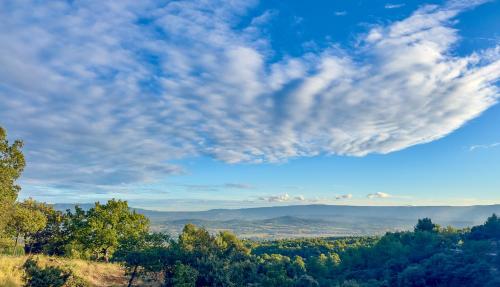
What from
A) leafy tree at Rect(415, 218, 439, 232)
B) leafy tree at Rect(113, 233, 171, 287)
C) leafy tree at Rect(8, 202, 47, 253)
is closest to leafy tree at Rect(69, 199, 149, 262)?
leafy tree at Rect(8, 202, 47, 253)

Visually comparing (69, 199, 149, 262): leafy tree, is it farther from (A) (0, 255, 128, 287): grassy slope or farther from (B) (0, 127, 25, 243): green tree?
(B) (0, 127, 25, 243): green tree

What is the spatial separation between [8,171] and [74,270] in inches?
425

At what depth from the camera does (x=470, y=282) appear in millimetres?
43938

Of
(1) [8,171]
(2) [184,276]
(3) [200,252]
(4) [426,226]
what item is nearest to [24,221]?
(1) [8,171]

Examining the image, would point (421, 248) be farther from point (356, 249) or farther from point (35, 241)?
point (35, 241)

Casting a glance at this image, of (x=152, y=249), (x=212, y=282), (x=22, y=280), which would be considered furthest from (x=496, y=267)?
(x=22, y=280)

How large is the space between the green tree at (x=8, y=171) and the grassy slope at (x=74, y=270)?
4380 millimetres

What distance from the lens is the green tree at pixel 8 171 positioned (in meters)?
30.1

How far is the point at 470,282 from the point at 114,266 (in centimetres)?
4643

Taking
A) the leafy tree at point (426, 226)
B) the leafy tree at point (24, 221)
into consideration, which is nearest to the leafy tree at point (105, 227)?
the leafy tree at point (24, 221)

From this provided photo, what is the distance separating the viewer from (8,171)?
30.1 m

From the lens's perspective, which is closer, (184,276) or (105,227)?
(184,276)

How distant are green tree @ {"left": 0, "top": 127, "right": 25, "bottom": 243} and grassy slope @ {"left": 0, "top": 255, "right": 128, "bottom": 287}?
4.38m

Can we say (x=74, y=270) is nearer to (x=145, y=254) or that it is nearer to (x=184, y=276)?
(x=145, y=254)
